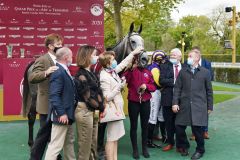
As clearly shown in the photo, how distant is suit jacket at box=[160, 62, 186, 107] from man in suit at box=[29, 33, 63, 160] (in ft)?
6.38

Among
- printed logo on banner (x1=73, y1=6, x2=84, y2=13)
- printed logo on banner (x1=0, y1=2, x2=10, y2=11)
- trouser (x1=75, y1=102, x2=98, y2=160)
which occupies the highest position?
printed logo on banner (x1=73, y1=6, x2=84, y2=13)

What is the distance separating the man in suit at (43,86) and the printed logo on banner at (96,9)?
6.24 m

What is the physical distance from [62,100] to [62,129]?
15.2 inches

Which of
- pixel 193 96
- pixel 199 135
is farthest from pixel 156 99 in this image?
pixel 199 135

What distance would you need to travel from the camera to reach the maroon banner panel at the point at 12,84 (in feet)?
27.2

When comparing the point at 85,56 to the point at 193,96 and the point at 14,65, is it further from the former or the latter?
the point at 14,65

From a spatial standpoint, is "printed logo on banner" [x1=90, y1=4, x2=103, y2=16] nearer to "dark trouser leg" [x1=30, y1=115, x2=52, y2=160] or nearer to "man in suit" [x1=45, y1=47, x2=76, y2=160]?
"dark trouser leg" [x1=30, y1=115, x2=52, y2=160]

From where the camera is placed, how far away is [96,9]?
10828 mm

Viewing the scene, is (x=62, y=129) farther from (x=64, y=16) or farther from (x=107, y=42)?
(x=107, y=42)

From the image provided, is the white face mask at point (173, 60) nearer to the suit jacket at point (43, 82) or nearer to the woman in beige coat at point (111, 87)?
the woman in beige coat at point (111, 87)

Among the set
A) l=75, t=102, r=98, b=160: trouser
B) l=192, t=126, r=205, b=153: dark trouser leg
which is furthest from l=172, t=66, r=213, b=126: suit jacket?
l=75, t=102, r=98, b=160: trouser

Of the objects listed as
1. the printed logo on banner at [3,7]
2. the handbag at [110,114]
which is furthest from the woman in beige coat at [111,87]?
the printed logo on banner at [3,7]

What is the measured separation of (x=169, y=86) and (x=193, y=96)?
54 centimetres

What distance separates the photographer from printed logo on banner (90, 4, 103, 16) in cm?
1082
